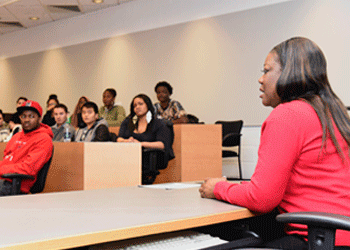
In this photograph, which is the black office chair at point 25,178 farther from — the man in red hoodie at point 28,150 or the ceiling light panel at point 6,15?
the ceiling light panel at point 6,15

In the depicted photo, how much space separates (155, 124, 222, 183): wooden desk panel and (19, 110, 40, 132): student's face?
6.45 ft

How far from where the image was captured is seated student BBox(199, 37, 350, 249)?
47.5 inches

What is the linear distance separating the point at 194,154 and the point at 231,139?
112 cm

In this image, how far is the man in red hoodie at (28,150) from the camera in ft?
9.73

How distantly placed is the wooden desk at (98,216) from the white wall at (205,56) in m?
4.62

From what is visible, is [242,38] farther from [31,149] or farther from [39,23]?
[39,23]

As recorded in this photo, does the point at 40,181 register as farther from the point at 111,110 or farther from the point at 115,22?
the point at 115,22

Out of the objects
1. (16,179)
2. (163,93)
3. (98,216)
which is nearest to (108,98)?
(163,93)

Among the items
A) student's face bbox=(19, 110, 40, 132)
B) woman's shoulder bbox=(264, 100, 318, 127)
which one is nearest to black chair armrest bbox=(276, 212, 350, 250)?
woman's shoulder bbox=(264, 100, 318, 127)

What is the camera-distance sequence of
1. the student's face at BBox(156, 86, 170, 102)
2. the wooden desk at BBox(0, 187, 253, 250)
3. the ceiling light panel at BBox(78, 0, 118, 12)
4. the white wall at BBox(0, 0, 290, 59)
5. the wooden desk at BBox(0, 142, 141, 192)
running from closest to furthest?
1. the wooden desk at BBox(0, 187, 253, 250)
2. the wooden desk at BBox(0, 142, 141, 192)
3. the student's face at BBox(156, 86, 170, 102)
4. the white wall at BBox(0, 0, 290, 59)
5. the ceiling light panel at BBox(78, 0, 118, 12)

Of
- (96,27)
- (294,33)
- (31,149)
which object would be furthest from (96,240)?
(96,27)

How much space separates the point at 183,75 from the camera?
7.08 metres

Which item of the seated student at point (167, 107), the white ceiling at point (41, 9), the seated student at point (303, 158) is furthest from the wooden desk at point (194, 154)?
the white ceiling at point (41, 9)

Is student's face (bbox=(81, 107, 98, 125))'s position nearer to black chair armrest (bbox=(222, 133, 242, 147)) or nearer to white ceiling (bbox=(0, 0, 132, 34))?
black chair armrest (bbox=(222, 133, 242, 147))
